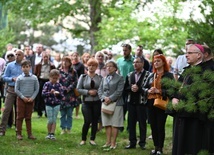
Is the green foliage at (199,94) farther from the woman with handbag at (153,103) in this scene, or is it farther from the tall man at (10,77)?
the tall man at (10,77)

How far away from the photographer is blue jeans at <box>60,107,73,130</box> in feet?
46.7

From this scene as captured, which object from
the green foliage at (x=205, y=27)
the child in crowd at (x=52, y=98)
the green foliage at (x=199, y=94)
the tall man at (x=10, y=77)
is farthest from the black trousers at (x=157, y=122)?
the green foliage at (x=199, y=94)

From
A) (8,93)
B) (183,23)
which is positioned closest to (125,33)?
(8,93)

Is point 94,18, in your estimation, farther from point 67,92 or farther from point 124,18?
point 67,92

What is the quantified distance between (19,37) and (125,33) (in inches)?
1180

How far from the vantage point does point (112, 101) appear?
11.9 metres

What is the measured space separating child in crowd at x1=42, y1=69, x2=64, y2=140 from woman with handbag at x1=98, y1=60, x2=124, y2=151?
133cm

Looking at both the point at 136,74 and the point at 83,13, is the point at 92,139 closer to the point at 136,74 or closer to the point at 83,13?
the point at 136,74

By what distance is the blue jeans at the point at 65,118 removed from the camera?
14220 mm

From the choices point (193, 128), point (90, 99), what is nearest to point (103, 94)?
point (90, 99)

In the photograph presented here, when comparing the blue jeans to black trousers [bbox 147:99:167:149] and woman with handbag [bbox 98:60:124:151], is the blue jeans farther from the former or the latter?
black trousers [bbox 147:99:167:149]

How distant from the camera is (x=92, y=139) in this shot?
12.5 meters

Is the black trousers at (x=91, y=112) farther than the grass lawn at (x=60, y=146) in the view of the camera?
Yes

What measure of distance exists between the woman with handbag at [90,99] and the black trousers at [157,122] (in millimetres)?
1502
